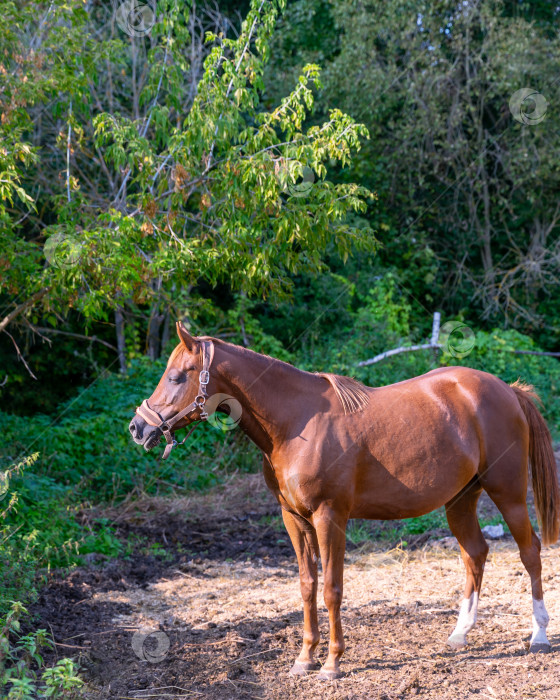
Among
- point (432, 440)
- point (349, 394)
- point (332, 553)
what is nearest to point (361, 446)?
point (349, 394)

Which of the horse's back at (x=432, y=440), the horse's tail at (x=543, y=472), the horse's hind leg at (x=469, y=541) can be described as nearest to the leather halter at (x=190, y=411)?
the horse's back at (x=432, y=440)

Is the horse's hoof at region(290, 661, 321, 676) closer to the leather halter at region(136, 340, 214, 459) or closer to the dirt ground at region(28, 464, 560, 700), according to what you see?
the dirt ground at region(28, 464, 560, 700)

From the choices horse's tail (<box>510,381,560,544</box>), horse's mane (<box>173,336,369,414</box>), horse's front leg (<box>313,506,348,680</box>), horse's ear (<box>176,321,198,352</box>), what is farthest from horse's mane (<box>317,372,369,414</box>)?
horse's tail (<box>510,381,560,544</box>)

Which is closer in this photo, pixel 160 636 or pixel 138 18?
pixel 160 636

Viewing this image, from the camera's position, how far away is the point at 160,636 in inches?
170

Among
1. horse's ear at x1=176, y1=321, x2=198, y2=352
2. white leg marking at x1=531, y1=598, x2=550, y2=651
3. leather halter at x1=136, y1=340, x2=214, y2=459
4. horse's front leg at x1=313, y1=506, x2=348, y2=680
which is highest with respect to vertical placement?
horse's ear at x1=176, y1=321, x2=198, y2=352

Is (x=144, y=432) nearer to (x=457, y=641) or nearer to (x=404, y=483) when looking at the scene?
(x=404, y=483)

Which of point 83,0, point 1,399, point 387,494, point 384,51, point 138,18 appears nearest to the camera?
point 387,494

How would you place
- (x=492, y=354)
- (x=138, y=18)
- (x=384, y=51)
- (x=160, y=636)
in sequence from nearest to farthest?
(x=160, y=636)
(x=138, y=18)
(x=492, y=354)
(x=384, y=51)

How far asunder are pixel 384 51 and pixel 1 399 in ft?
30.0

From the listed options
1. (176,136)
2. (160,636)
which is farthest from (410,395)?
(176,136)

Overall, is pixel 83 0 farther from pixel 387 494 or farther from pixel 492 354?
pixel 492 354

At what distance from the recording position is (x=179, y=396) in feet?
11.4

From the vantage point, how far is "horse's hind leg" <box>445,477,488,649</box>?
4.13m
